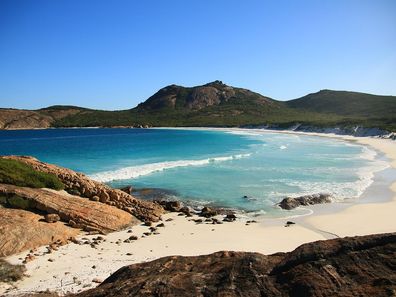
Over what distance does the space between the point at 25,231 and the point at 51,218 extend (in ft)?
4.87

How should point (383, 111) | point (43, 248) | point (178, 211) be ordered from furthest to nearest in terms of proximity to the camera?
1. point (383, 111)
2. point (178, 211)
3. point (43, 248)

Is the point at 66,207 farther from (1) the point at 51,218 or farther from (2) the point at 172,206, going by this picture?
(2) the point at 172,206

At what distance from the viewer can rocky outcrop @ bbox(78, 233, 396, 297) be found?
4.39m

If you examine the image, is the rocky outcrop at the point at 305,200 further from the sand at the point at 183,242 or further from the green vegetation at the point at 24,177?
the green vegetation at the point at 24,177

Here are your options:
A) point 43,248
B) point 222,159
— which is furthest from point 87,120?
point 43,248

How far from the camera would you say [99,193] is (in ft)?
63.7

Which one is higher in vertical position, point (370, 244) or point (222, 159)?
point (370, 244)

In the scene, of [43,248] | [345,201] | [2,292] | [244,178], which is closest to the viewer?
[2,292]

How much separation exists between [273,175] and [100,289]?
1141 inches

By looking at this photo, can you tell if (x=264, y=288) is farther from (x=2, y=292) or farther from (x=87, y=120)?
(x=87, y=120)

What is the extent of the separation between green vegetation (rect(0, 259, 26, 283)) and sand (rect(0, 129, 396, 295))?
0.27 m

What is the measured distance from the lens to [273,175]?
3319cm

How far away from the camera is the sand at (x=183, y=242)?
37.7 feet

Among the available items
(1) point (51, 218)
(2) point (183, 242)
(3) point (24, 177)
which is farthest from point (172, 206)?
(3) point (24, 177)
